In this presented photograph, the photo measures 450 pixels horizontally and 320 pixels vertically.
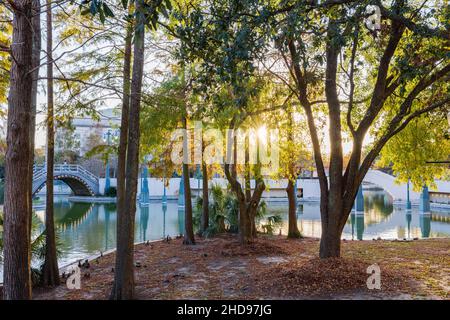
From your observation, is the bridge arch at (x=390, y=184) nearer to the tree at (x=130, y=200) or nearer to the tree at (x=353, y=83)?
the tree at (x=353, y=83)

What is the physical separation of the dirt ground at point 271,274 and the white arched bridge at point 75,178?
24.9m

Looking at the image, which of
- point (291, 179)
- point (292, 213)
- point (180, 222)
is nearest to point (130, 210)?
point (291, 179)

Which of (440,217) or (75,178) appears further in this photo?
(75,178)

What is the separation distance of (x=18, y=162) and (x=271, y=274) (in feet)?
17.2

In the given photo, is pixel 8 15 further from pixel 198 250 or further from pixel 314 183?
pixel 314 183

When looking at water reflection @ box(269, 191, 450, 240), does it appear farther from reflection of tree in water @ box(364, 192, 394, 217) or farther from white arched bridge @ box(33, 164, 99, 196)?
white arched bridge @ box(33, 164, 99, 196)

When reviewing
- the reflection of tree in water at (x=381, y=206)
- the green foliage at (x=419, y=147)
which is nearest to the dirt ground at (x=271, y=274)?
the green foliage at (x=419, y=147)

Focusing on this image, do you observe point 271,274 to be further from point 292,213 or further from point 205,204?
point 205,204

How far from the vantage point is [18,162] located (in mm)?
4484

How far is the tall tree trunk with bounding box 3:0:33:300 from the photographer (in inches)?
177

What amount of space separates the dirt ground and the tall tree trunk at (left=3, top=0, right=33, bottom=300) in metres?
2.75

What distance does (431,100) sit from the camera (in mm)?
9195

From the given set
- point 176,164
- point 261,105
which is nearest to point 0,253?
point 261,105

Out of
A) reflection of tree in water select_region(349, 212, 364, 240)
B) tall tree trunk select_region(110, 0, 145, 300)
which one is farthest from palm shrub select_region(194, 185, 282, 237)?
tall tree trunk select_region(110, 0, 145, 300)
